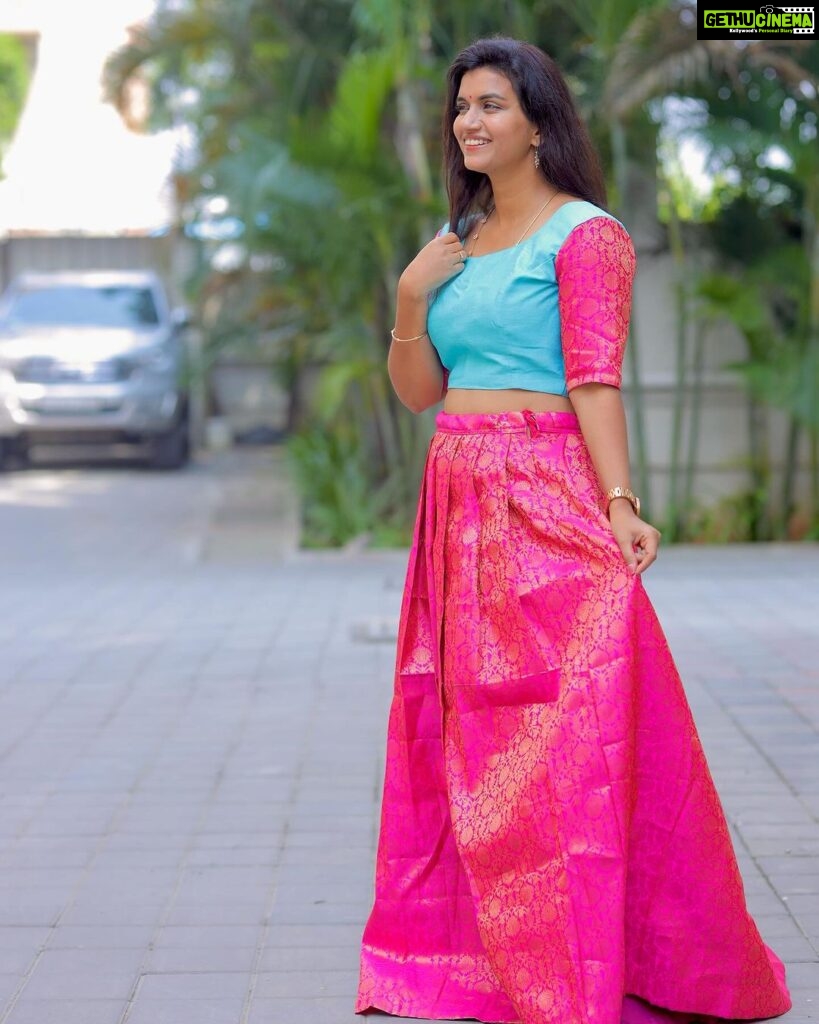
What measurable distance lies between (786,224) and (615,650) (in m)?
7.73

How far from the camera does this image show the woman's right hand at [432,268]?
9.70 ft

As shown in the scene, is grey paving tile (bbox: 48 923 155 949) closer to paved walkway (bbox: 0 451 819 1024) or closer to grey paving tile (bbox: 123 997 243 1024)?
paved walkway (bbox: 0 451 819 1024)

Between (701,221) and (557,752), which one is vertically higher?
(701,221)

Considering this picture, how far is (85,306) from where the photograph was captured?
1603 centimetres

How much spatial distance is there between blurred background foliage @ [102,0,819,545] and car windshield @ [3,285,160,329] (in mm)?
4287

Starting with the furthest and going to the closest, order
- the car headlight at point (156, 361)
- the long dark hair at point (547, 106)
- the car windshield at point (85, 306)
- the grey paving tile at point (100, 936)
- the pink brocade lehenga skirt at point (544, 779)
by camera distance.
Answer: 1. the car windshield at point (85, 306)
2. the car headlight at point (156, 361)
3. the grey paving tile at point (100, 936)
4. the long dark hair at point (547, 106)
5. the pink brocade lehenga skirt at point (544, 779)

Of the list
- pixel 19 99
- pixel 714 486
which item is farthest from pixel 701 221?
pixel 19 99

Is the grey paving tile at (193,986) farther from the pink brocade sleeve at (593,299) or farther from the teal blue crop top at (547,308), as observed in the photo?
the pink brocade sleeve at (593,299)

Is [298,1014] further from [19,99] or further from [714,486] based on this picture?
[19,99]

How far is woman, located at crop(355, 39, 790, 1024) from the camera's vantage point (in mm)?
2742

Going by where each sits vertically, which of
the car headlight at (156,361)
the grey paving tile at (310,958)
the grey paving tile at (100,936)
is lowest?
the grey paving tile at (100,936)

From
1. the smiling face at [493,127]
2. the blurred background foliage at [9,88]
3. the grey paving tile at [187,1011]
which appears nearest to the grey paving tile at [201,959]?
the grey paving tile at [187,1011]

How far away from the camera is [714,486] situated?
10.1 meters

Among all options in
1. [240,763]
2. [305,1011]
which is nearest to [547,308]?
[305,1011]
